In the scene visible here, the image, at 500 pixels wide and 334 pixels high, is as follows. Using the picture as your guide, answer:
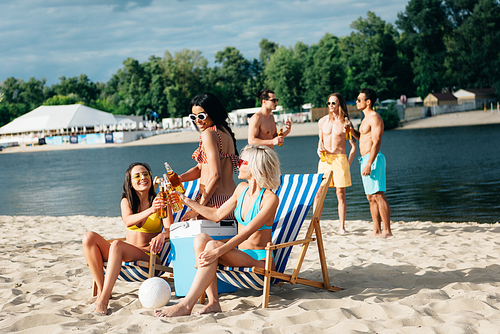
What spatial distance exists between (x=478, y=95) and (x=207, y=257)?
63960 millimetres

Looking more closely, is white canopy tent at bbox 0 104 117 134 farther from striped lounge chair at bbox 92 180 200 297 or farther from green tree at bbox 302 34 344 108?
striped lounge chair at bbox 92 180 200 297

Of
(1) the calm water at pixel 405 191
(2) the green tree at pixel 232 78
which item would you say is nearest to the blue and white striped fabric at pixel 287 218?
(1) the calm water at pixel 405 191

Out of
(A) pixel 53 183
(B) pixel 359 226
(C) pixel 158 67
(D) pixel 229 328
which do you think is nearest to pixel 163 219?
(D) pixel 229 328

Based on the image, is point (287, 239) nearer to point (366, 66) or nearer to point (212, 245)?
point (212, 245)

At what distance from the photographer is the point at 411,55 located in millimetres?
69750

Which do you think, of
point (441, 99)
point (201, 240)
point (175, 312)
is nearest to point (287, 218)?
point (201, 240)

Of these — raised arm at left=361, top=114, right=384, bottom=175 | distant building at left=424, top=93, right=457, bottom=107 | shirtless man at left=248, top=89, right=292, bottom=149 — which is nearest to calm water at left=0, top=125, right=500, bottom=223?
raised arm at left=361, top=114, right=384, bottom=175

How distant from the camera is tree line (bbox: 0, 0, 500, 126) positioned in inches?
2415

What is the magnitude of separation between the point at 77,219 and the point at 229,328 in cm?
757

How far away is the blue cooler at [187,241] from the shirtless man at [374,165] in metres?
2.90

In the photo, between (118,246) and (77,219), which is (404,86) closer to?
(77,219)

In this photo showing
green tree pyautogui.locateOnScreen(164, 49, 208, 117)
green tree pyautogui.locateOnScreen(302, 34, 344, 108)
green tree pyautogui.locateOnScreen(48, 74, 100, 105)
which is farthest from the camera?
green tree pyautogui.locateOnScreen(48, 74, 100, 105)

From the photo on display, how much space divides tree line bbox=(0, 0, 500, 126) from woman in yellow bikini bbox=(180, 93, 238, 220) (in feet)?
183

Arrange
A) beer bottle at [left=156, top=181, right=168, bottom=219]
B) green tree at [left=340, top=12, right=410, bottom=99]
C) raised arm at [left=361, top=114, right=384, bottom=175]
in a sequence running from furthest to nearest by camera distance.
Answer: green tree at [left=340, top=12, right=410, bottom=99], raised arm at [left=361, top=114, right=384, bottom=175], beer bottle at [left=156, top=181, right=168, bottom=219]
